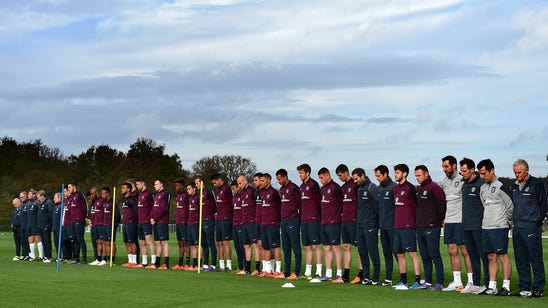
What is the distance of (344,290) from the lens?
16938mm

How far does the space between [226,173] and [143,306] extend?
80.8 metres

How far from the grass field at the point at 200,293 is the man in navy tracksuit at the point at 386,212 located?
1.02m

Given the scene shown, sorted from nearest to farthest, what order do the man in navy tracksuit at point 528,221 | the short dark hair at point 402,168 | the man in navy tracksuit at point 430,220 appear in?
the man in navy tracksuit at point 528,221, the man in navy tracksuit at point 430,220, the short dark hair at point 402,168

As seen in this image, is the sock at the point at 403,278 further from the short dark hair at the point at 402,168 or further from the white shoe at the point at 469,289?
the short dark hair at the point at 402,168

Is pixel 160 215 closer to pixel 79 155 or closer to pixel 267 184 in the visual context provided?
pixel 267 184

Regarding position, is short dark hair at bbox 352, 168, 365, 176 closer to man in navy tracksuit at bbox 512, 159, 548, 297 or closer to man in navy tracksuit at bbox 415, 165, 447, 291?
man in navy tracksuit at bbox 415, 165, 447, 291

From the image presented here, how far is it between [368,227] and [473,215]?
8.91ft

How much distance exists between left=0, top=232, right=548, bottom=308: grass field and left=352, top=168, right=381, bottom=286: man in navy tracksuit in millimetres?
915

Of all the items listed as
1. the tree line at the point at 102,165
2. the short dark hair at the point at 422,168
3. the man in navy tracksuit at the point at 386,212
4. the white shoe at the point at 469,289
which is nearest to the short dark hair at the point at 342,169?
the man in navy tracksuit at the point at 386,212

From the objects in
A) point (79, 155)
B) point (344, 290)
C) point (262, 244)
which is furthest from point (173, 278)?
point (79, 155)

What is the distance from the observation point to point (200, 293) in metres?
16.2

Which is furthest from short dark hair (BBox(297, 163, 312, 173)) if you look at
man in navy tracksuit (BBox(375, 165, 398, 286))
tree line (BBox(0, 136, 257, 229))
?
tree line (BBox(0, 136, 257, 229))

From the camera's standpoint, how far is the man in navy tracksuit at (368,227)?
18703 millimetres

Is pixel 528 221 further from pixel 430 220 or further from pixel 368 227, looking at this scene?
pixel 368 227
